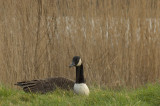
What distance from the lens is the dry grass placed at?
5.59 metres

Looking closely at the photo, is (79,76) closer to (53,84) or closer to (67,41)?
(53,84)

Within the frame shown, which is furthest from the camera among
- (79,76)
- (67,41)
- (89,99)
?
(67,41)

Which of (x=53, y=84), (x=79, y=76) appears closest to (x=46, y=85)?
(x=53, y=84)

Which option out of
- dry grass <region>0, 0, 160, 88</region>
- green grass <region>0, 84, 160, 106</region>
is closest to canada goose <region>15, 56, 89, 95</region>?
green grass <region>0, 84, 160, 106</region>

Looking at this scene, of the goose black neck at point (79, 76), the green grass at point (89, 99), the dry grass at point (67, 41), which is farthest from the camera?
the dry grass at point (67, 41)

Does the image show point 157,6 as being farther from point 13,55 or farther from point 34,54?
point 13,55

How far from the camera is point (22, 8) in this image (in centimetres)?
559

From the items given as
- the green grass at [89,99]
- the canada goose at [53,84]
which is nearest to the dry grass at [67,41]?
the canada goose at [53,84]

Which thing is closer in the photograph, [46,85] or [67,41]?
[46,85]

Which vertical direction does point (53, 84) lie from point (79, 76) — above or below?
below

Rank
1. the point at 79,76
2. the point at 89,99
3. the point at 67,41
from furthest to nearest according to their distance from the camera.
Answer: the point at 67,41
the point at 79,76
the point at 89,99

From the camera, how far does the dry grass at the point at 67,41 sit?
5.59 m

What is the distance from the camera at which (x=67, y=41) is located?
561 centimetres

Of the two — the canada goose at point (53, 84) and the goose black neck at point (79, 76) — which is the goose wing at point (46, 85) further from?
the goose black neck at point (79, 76)
